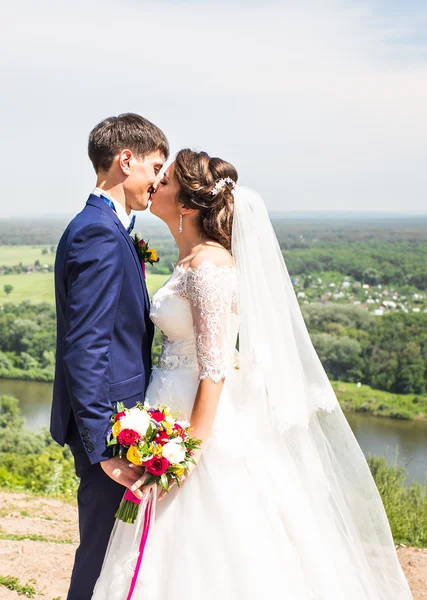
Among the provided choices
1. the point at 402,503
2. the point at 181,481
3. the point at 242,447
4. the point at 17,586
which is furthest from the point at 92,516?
the point at 402,503

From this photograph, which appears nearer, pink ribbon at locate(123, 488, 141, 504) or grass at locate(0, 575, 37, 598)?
pink ribbon at locate(123, 488, 141, 504)

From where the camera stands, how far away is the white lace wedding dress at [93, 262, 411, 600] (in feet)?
8.84

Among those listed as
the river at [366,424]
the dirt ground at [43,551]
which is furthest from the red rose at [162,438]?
the river at [366,424]

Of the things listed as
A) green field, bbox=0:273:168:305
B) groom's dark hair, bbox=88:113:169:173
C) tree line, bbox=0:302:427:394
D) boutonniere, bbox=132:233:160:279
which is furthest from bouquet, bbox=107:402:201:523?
green field, bbox=0:273:168:305

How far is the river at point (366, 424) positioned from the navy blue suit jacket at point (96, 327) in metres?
17.6

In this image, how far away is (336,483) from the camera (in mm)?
3182

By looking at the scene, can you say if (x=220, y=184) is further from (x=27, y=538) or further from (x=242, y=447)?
(x=27, y=538)

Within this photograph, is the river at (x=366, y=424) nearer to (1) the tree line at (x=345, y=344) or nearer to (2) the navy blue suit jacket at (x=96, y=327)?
(1) the tree line at (x=345, y=344)

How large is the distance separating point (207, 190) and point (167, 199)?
0.63ft

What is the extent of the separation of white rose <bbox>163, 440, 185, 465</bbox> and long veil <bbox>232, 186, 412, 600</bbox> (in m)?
0.56

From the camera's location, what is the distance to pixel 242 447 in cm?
292

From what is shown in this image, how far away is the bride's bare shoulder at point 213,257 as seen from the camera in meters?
2.92

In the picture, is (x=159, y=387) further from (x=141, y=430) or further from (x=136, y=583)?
(x=136, y=583)

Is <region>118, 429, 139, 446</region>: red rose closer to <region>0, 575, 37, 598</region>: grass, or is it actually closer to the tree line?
<region>0, 575, 37, 598</region>: grass
